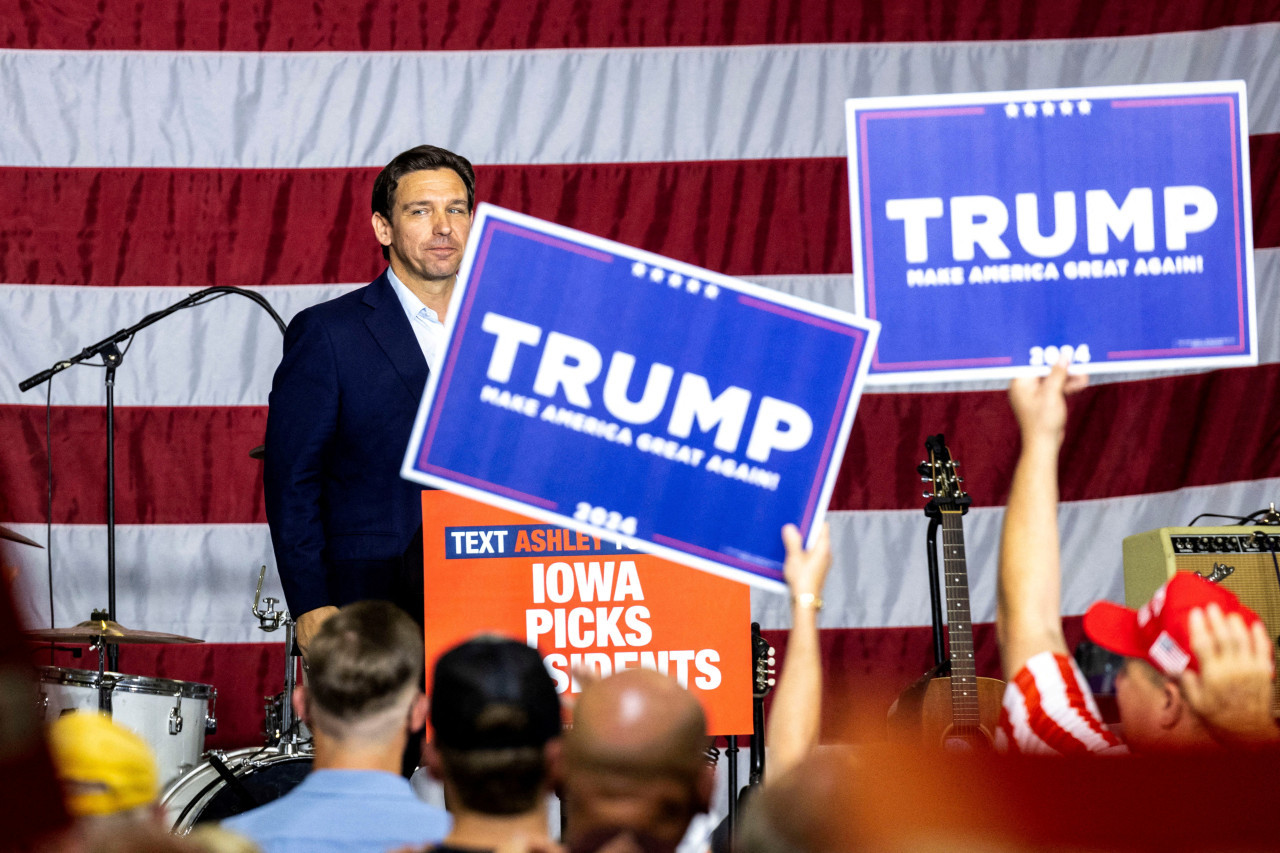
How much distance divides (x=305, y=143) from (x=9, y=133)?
0.85m

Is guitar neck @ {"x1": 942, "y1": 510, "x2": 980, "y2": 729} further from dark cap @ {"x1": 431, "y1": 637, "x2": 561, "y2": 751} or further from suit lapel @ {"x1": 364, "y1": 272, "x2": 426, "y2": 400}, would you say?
dark cap @ {"x1": 431, "y1": 637, "x2": 561, "y2": 751}

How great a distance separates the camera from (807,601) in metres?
1.52

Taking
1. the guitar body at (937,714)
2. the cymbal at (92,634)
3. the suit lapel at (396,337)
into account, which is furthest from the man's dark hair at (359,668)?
the guitar body at (937,714)

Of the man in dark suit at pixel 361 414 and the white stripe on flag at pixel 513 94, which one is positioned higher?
the white stripe on flag at pixel 513 94

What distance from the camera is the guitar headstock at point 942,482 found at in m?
3.62

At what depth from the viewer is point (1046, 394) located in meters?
1.74

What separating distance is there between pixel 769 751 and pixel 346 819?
42 centimetres

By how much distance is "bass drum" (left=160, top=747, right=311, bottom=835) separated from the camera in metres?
3.10

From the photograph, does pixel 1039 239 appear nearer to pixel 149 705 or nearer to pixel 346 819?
pixel 346 819

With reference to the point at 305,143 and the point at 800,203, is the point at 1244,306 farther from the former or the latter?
the point at 305,143

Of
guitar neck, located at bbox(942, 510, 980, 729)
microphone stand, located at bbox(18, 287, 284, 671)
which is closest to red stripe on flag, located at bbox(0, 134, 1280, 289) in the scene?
microphone stand, located at bbox(18, 287, 284, 671)

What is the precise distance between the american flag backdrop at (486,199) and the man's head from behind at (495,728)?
2.95 meters

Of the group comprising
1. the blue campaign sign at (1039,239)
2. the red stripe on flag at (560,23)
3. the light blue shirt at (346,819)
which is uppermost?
the red stripe on flag at (560,23)

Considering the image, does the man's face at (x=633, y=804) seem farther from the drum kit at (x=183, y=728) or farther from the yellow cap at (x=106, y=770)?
the drum kit at (x=183, y=728)
